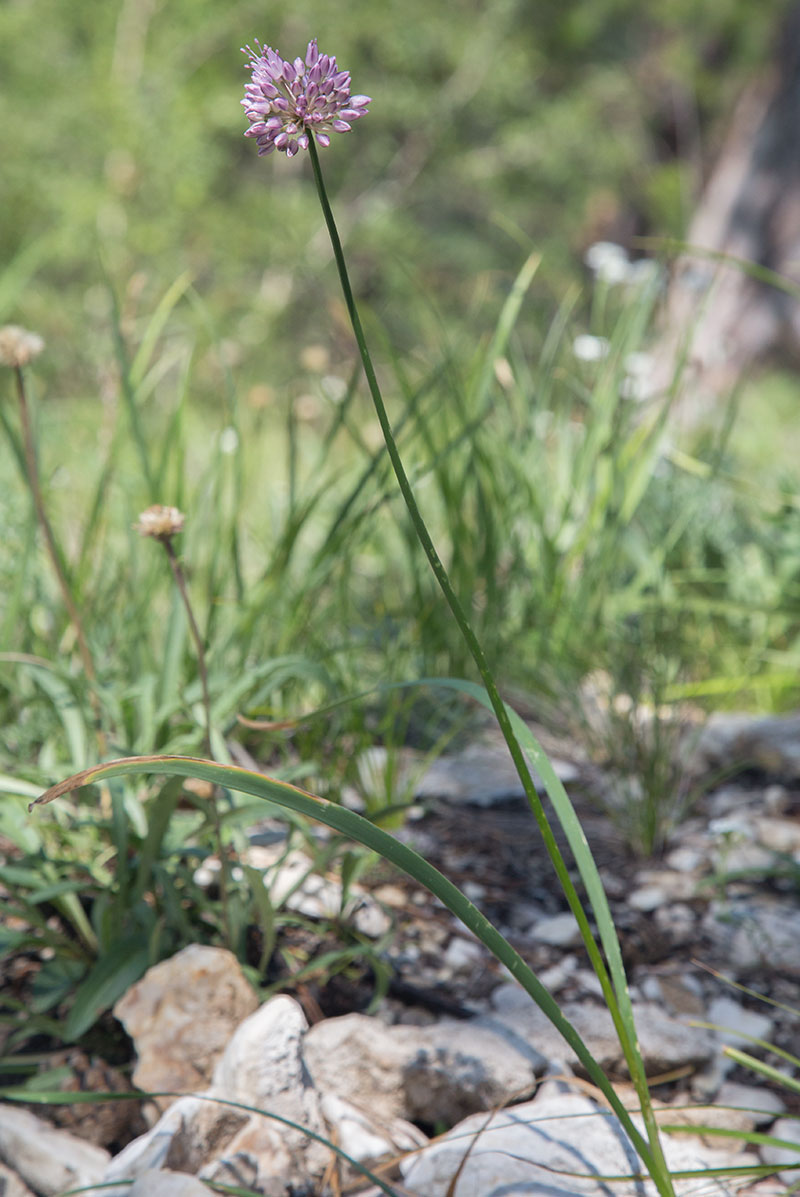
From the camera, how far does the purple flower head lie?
507mm

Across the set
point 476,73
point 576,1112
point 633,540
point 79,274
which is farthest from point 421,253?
point 576,1112

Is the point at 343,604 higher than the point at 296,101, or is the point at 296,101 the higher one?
the point at 296,101

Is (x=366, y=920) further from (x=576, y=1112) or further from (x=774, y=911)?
(x=774, y=911)

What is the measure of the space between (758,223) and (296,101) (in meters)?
5.85

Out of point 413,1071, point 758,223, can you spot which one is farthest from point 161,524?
point 758,223

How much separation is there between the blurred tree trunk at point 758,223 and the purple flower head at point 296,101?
506cm

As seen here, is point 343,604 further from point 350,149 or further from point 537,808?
point 350,149

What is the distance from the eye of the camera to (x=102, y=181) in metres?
4.80

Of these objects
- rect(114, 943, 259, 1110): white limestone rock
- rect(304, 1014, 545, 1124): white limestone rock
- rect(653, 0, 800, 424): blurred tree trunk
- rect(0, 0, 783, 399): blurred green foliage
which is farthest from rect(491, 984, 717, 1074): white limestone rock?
rect(653, 0, 800, 424): blurred tree trunk

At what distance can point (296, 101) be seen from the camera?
51cm

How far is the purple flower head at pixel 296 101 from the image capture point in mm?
507

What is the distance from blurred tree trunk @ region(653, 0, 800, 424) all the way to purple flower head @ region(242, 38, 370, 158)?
5.06 m

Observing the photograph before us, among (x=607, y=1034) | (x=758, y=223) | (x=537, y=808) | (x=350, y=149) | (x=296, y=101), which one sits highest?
(x=350, y=149)

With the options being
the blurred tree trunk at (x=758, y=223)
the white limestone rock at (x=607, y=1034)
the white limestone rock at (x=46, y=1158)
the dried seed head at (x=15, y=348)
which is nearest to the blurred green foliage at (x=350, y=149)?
the blurred tree trunk at (x=758, y=223)
